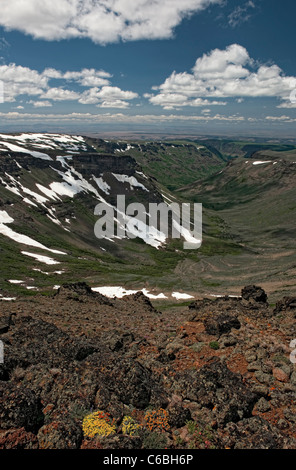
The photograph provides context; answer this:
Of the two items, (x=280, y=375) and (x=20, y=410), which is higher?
(x=20, y=410)

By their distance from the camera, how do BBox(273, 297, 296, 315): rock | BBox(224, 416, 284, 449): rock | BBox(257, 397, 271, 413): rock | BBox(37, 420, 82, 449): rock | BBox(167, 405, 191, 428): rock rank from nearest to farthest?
BBox(37, 420, 82, 449): rock < BBox(224, 416, 284, 449): rock < BBox(167, 405, 191, 428): rock < BBox(257, 397, 271, 413): rock < BBox(273, 297, 296, 315): rock

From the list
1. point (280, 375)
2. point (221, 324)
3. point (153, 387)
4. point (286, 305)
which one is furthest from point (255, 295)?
point (153, 387)

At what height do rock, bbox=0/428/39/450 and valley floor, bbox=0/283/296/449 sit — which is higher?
rock, bbox=0/428/39/450

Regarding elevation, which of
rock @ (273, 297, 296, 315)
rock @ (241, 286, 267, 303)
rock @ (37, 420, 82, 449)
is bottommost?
rock @ (241, 286, 267, 303)

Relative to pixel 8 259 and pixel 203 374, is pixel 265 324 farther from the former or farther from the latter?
pixel 8 259

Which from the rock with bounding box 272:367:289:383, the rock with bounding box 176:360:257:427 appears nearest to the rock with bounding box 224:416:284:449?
the rock with bounding box 176:360:257:427

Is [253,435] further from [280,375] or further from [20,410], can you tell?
[20,410]

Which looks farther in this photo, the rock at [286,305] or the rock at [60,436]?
the rock at [286,305]

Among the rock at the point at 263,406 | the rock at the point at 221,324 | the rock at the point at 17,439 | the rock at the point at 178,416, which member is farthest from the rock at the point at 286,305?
the rock at the point at 17,439

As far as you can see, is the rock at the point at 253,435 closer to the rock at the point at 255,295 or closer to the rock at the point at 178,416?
the rock at the point at 178,416

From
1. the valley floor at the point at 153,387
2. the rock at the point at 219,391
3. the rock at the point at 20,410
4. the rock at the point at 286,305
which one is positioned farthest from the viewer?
the rock at the point at 286,305

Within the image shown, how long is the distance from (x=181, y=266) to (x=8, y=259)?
281 ft

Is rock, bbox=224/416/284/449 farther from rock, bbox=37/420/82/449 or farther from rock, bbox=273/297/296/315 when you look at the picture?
rock, bbox=273/297/296/315

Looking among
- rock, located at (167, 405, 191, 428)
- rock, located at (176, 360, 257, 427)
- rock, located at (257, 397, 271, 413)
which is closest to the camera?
rock, located at (167, 405, 191, 428)
